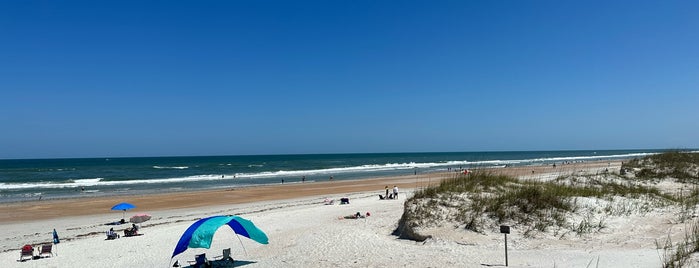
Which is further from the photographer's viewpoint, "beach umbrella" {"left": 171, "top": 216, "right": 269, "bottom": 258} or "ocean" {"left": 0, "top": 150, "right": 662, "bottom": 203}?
"ocean" {"left": 0, "top": 150, "right": 662, "bottom": 203}

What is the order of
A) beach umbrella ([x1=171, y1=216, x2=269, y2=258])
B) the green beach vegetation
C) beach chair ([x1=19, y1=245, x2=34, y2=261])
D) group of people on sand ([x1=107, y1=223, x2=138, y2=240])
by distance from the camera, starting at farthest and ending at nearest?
group of people on sand ([x1=107, y1=223, x2=138, y2=240]) → beach chair ([x1=19, y1=245, x2=34, y2=261]) → the green beach vegetation → beach umbrella ([x1=171, y1=216, x2=269, y2=258])

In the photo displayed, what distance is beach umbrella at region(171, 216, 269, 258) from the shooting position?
1053cm

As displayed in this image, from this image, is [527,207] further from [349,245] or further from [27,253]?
[27,253]

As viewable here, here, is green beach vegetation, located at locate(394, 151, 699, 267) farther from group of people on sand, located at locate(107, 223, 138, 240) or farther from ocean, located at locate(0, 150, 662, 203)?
group of people on sand, located at locate(107, 223, 138, 240)

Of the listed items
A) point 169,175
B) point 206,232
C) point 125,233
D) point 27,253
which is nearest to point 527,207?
point 206,232

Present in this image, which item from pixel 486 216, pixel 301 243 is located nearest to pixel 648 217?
pixel 486 216

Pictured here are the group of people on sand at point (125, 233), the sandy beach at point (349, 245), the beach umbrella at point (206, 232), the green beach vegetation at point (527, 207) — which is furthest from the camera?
the group of people on sand at point (125, 233)

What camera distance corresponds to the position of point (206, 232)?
10766mm

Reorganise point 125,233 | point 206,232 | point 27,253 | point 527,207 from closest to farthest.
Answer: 1. point 206,232
2. point 527,207
3. point 27,253
4. point 125,233

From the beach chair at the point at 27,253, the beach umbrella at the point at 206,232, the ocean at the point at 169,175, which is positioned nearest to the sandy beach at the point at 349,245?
the beach chair at the point at 27,253

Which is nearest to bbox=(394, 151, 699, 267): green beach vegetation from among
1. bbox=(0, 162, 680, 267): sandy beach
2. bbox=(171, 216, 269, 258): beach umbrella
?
bbox=(0, 162, 680, 267): sandy beach

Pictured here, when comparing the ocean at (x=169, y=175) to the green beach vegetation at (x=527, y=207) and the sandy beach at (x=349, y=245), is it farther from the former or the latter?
the sandy beach at (x=349, y=245)

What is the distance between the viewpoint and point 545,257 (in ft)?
33.0

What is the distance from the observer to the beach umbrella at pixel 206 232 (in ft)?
34.6
